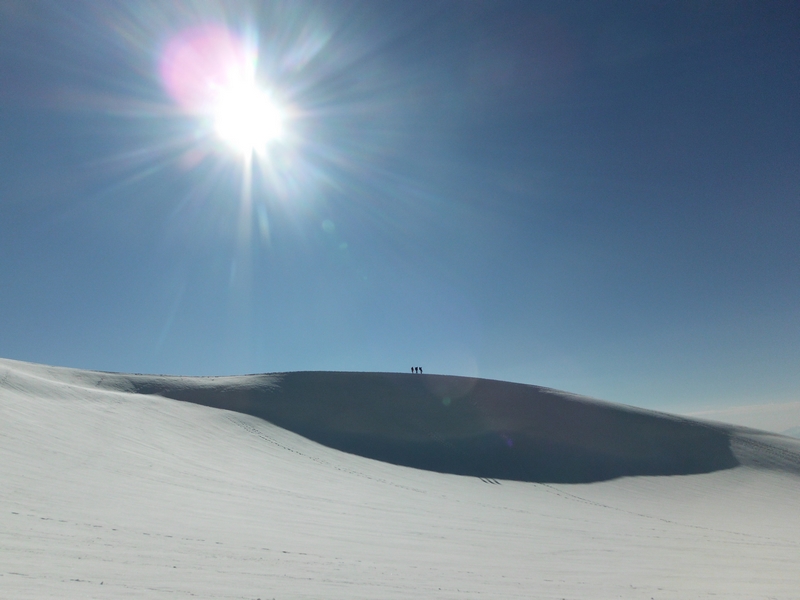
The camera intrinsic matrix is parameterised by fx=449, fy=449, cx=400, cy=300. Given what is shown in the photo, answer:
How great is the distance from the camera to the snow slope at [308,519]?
4.55 m

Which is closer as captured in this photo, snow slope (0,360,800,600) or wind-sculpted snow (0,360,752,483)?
snow slope (0,360,800,600)

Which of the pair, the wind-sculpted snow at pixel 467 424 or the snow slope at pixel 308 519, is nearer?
the snow slope at pixel 308 519

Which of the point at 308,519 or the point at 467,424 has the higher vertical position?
the point at 467,424

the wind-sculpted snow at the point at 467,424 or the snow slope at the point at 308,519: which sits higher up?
the wind-sculpted snow at the point at 467,424

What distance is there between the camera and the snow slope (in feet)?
14.9

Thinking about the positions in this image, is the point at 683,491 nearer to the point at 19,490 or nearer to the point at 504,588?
the point at 504,588

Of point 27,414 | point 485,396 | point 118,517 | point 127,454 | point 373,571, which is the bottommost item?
point 373,571

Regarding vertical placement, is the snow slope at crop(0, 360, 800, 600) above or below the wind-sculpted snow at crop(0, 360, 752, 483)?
below

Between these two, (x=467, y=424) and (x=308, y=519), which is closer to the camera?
(x=308, y=519)

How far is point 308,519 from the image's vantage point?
762 centimetres

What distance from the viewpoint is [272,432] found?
58.0ft

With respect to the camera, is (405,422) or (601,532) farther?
(405,422)

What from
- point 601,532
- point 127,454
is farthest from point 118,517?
point 601,532

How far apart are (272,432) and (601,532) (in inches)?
482
